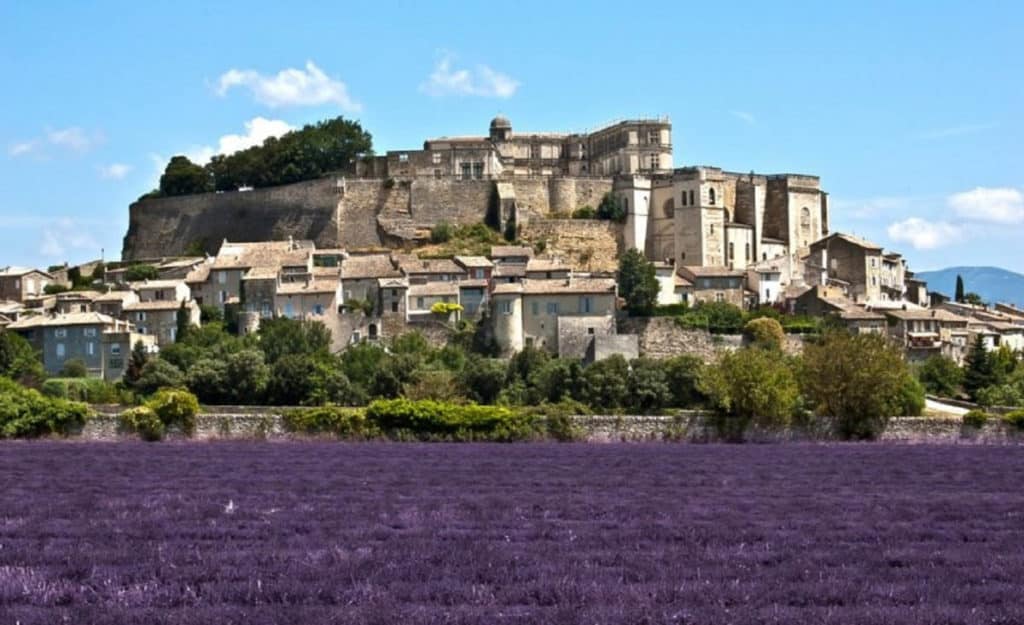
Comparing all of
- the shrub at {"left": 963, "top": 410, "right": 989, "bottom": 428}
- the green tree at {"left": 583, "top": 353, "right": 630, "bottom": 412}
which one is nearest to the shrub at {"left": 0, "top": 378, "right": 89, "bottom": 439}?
the green tree at {"left": 583, "top": 353, "right": 630, "bottom": 412}

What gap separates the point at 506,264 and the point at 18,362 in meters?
22.9

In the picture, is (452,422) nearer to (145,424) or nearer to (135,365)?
(145,424)

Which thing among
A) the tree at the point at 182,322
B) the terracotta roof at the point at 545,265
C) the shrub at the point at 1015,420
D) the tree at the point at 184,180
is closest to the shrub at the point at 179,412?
the tree at the point at 182,322

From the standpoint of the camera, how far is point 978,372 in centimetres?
5816

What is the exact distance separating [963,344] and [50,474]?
50.4 m

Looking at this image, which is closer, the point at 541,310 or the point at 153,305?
the point at 541,310

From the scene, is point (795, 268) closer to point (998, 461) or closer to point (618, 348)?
point (618, 348)

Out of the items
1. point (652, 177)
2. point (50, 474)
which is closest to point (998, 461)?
point (50, 474)

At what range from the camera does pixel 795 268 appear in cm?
7644

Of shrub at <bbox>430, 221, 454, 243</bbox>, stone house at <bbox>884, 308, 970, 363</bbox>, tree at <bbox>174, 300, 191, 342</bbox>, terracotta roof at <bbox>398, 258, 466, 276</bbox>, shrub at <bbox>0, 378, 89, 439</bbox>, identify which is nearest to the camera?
shrub at <bbox>0, 378, 89, 439</bbox>

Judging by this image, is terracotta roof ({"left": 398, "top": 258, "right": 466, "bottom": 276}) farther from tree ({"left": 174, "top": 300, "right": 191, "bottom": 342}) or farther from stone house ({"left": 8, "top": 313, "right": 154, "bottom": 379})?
stone house ({"left": 8, "top": 313, "right": 154, "bottom": 379})

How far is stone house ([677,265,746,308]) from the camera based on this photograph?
70.6 metres

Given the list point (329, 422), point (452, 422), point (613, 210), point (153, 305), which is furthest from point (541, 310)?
point (613, 210)

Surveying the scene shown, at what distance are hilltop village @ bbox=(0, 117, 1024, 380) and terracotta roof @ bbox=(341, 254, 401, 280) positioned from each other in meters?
0.14
